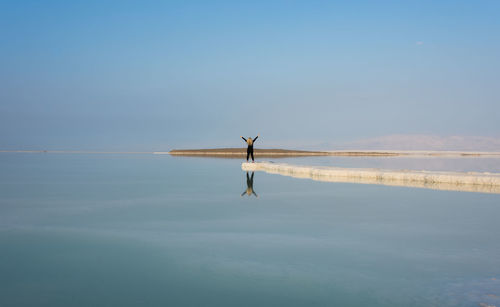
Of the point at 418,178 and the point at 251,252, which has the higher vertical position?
the point at 418,178

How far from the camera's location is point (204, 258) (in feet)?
23.2

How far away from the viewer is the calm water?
540 cm

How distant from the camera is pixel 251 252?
24.3 feet

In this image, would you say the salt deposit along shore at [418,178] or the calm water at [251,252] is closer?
the calm water at [251,252]

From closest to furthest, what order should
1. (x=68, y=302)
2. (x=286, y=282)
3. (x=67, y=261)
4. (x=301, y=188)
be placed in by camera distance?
(x=68, y=302) → (x=286, y=282) → (x=67, y=261) → (x=301, y=188)

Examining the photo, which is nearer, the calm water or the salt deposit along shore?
the calm water

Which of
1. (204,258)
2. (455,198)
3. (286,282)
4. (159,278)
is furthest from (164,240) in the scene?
(455,198)

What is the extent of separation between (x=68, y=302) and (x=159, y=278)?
123 cm

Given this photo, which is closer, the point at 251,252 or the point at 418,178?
the point at 251,252

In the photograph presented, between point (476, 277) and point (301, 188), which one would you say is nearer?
point (476, 277)

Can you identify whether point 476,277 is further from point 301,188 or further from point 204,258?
point 301,188

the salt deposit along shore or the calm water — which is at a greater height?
the salt deposit along shore

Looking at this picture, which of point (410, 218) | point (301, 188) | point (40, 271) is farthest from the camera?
point (301, 188)

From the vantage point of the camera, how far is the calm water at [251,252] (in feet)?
17.7
